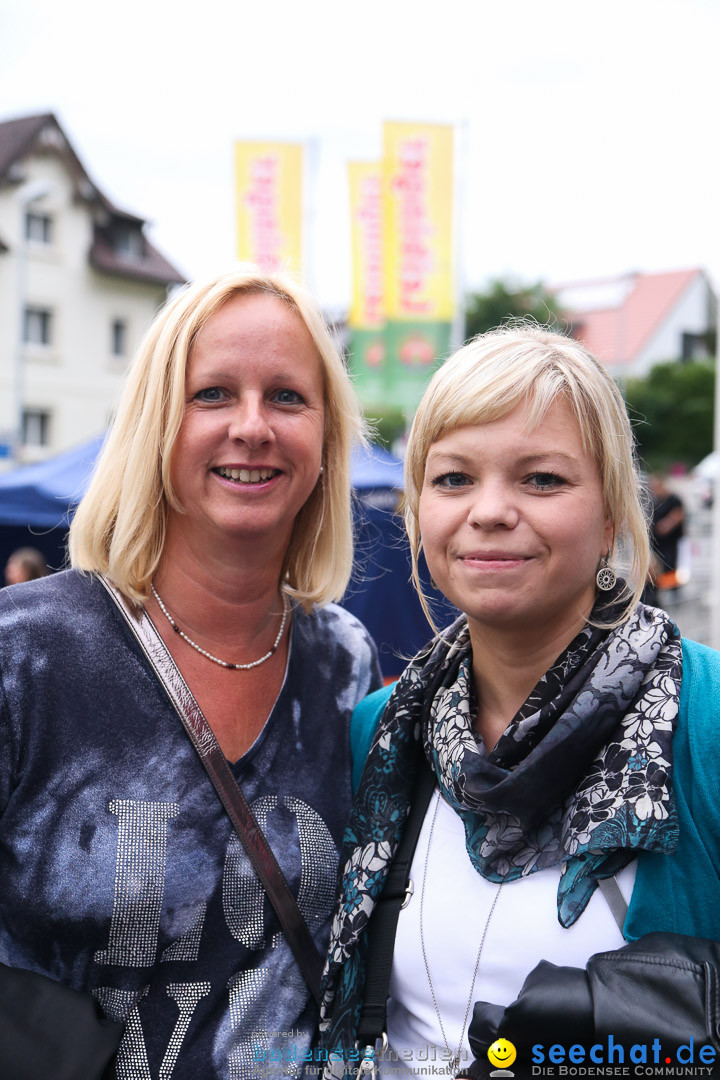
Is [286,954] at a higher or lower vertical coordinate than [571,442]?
lower

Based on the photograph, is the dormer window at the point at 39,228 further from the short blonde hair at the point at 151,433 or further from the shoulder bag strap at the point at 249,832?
the shoulder bag strap at the point at 249,832

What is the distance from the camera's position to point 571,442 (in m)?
1.65

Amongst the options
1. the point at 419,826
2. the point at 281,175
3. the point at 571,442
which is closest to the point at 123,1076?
the point at 419,826

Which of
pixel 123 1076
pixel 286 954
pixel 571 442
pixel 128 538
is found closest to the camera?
pixel 571 442

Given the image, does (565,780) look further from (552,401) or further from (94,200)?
(94,200)

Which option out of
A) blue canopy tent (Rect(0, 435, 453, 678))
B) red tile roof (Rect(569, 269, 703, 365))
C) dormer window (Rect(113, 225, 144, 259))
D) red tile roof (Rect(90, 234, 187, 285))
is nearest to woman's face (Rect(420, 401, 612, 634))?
blue canopy tent (Rect(0, 435, 453, 678))

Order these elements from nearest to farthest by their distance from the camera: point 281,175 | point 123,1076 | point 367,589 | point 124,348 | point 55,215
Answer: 1. point 123,1076
2. point 367,589
3. point 281,175
4. point 55,215
5. point 124,348

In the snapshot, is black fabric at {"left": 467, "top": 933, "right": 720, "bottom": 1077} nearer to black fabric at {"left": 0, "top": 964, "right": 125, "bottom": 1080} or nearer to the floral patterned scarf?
the floral patterned scarf

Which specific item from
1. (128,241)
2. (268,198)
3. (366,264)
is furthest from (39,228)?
(366,264)

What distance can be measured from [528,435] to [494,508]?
0.14m

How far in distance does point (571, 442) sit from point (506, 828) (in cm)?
67

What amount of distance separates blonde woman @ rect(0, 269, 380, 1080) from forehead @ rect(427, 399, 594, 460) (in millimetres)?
563

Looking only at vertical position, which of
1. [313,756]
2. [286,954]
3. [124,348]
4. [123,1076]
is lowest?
[123,1076]

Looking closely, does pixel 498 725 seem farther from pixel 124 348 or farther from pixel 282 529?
pixel 124 348
